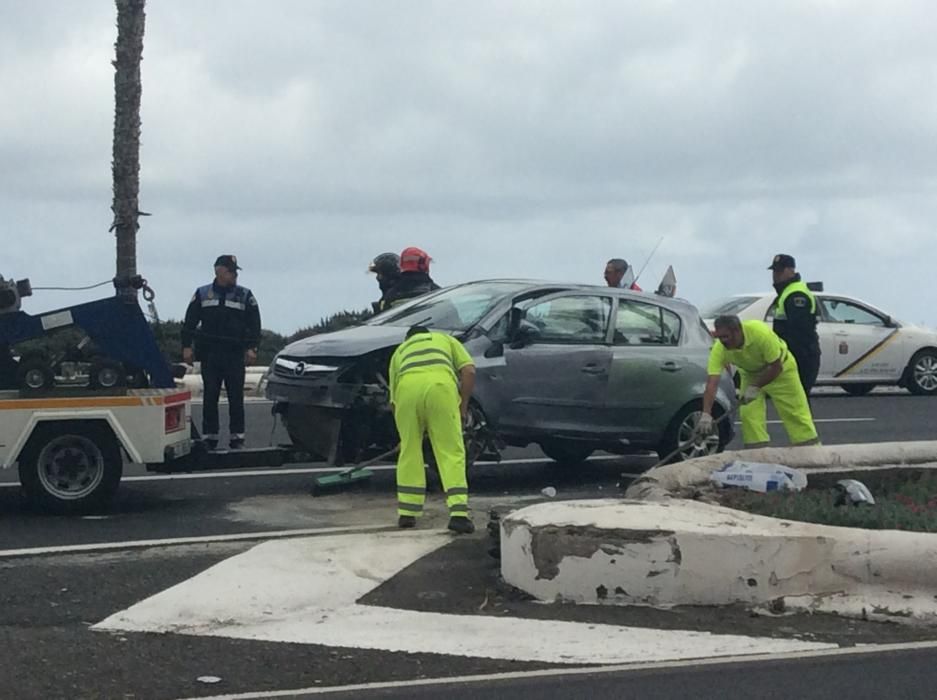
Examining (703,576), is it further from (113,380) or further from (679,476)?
(113,380)

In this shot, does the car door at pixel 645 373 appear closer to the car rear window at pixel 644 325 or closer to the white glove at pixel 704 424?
the car rear window at pixel 644 325

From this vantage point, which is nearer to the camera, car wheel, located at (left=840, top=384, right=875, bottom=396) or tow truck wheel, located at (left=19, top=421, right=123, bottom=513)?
tow truck wheel, located at (left=19, top=421, right=123, bottom=513)

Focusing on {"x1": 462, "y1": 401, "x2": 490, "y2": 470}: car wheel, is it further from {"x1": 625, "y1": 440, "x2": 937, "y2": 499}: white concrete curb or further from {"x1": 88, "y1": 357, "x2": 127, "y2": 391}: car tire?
{"x1": 88, "y1": 357, "x2": 127, "y2": 391}: car tire

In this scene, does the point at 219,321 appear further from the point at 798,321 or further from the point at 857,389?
the point at 857,389

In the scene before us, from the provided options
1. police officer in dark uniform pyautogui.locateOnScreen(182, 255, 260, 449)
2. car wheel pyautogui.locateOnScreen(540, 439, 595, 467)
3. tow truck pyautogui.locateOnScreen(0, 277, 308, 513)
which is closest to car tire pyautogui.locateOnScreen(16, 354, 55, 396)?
tow truck pyautogui.locateOnScreen(0, 277, 308, 513)

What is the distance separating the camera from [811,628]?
7.19 m

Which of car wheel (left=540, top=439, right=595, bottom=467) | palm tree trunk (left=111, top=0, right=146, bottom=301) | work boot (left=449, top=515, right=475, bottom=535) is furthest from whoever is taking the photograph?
palm tree trunk (left=111, top=0, right=146, bottom=301)

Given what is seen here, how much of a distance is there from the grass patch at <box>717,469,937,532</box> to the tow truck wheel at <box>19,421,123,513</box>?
4.08 meters

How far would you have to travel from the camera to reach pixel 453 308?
1200 centimetres

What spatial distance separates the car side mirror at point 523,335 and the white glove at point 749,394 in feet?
5.33

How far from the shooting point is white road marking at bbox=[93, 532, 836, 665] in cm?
679

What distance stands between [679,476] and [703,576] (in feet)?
7.06

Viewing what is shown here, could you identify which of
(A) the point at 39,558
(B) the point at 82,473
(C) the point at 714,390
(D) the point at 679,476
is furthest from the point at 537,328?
(A) the point at 39,558

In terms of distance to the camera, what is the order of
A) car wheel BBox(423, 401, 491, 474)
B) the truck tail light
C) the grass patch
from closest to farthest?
the grass patch → the truck tail light → car wheel BBox(423, 401, 491, 474)
